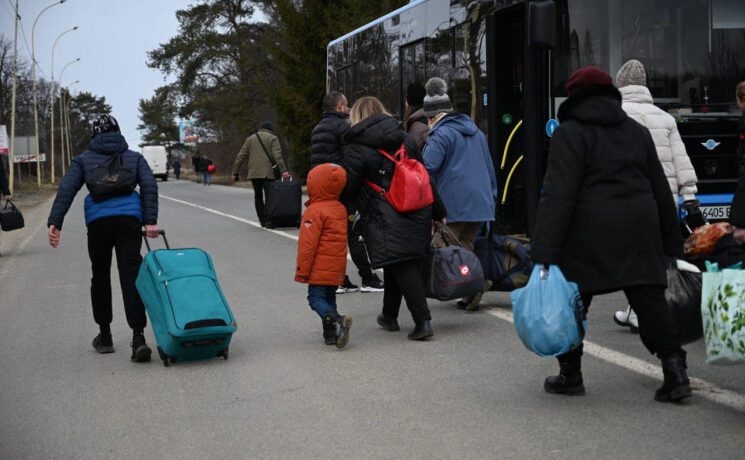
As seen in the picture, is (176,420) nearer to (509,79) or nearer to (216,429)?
(216,429)

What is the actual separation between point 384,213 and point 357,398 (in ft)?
6.39

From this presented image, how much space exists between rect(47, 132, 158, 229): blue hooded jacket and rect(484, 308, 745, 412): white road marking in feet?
10.1

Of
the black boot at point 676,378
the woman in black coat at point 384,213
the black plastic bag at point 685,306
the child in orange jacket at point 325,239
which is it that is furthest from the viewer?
the woman in black coat at point 384,213

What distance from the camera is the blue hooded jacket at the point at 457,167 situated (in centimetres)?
923

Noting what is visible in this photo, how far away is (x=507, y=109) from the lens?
40.8 feet

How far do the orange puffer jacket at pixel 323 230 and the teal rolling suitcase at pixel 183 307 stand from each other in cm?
65

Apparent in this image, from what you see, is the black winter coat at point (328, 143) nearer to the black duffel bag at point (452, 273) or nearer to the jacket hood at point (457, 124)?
the black duffel bag at point (452, 273)

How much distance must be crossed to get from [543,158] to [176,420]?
19.6 ft

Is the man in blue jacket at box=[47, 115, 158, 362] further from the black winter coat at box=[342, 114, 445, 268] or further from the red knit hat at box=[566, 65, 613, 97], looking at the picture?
the red knit hat at box=[566, 65, 613, 97]

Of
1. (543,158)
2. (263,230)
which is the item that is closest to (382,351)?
(543,158)

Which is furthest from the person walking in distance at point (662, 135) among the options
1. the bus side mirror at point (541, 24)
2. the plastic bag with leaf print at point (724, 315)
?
the plastic bag with leaf print at point (724, 315)

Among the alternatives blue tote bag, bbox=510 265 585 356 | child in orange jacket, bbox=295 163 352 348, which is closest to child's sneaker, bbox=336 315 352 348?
child in orange jacket, bbox=295 163 352 348

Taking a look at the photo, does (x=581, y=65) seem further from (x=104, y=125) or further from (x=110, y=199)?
(x=110, y=199)

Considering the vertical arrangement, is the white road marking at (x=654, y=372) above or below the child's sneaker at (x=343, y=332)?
below
